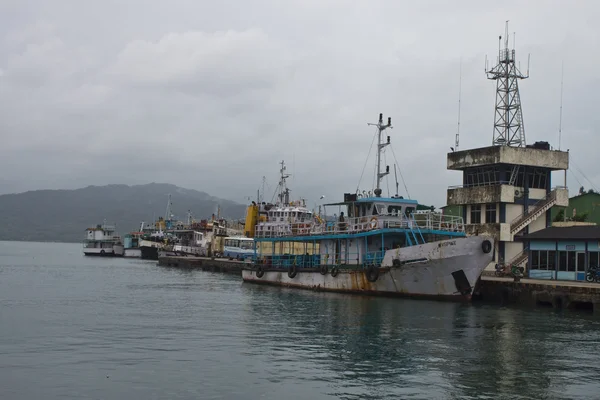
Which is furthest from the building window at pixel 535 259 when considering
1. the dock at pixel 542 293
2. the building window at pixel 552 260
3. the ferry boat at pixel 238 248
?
the ferry boat at pixel 238 248

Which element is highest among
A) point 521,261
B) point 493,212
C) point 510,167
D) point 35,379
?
point 510,167

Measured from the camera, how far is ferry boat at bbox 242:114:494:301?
1459 inches

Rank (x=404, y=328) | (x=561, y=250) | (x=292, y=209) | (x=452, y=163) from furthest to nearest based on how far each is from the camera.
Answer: (x=292, y=209) < (x=452, y=163) < (x=561, y=250) < (x=404, y=328)

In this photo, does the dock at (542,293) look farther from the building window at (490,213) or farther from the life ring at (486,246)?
the building window at (490,213)

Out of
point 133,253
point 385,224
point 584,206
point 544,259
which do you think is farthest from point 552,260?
point 133,253

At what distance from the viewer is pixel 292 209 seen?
2643 inches

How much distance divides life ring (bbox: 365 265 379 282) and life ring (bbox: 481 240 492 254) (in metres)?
6.38

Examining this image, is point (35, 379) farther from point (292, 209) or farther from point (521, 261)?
point (292, 209)

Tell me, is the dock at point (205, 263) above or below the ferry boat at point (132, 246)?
below

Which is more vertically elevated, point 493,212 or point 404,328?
point 493,212

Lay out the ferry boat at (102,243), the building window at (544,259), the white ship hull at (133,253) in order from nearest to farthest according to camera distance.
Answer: the building window at (544,259), the white ship hull at (133,253), the ferry boat at (102,243)

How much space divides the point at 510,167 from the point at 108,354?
41.2m

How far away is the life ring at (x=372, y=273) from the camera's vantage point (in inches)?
1564

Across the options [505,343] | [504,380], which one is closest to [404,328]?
[505,343]
